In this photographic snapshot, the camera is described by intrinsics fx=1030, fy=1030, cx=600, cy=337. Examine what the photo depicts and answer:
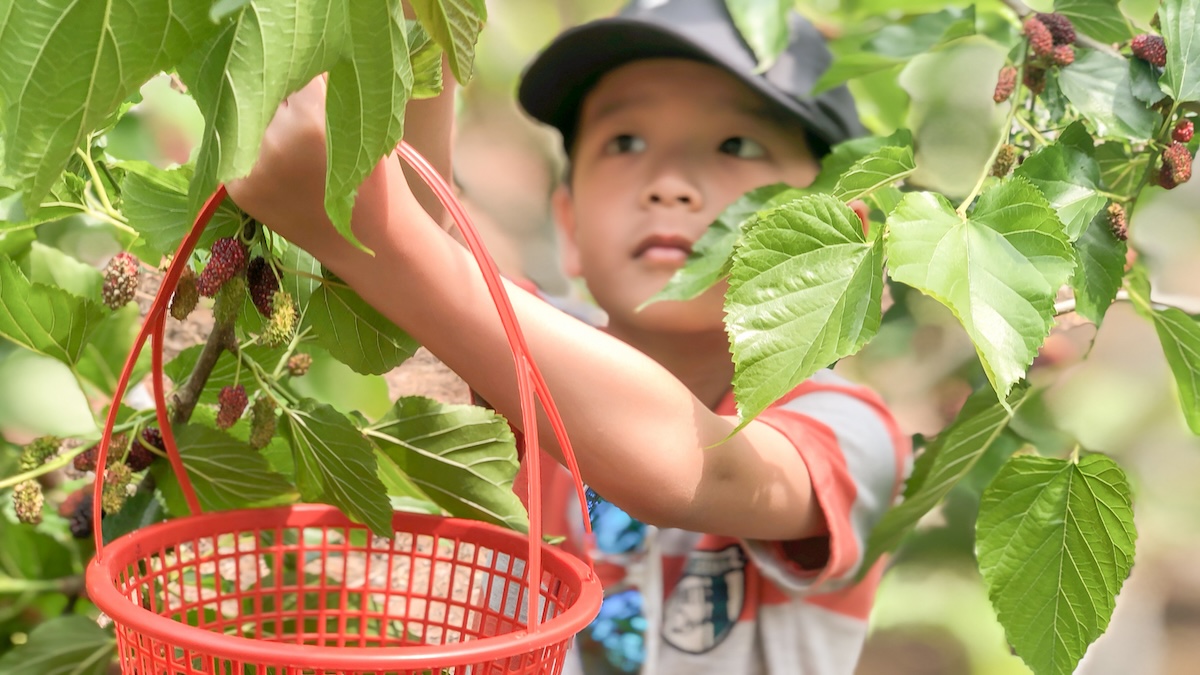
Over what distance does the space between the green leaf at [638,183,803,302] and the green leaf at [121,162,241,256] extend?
0.28 meters

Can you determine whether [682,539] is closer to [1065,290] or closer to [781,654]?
[781,654]

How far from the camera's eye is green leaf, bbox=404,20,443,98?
0.48 metres

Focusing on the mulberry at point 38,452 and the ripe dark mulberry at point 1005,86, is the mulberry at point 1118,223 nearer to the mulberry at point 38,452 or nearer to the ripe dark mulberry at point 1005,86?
the ripe dark mulberry at point 1005,86

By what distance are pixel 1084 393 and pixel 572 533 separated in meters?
0.56

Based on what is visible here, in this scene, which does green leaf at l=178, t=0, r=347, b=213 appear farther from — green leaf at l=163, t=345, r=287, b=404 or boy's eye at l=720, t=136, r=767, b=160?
boy's eye at l=720, t=136, r=767, b=160

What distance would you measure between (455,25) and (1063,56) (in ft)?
1.52

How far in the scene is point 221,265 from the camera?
0.54 meters

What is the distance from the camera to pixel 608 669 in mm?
1005

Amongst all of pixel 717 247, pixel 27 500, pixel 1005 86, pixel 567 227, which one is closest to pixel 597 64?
pixel 567 227

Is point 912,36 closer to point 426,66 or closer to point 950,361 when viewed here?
point 950,361

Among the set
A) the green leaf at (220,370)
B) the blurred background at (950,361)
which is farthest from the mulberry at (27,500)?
the blurred background at (950,361)

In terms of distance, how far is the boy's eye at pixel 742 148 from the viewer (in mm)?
976

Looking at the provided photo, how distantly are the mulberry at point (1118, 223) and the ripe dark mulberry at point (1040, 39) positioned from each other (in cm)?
13

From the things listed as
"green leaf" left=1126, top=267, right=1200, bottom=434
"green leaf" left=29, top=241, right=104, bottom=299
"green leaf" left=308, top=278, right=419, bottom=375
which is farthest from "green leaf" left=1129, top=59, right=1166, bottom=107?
"green leaf" left=29, top=241, right=104, bottom=299
